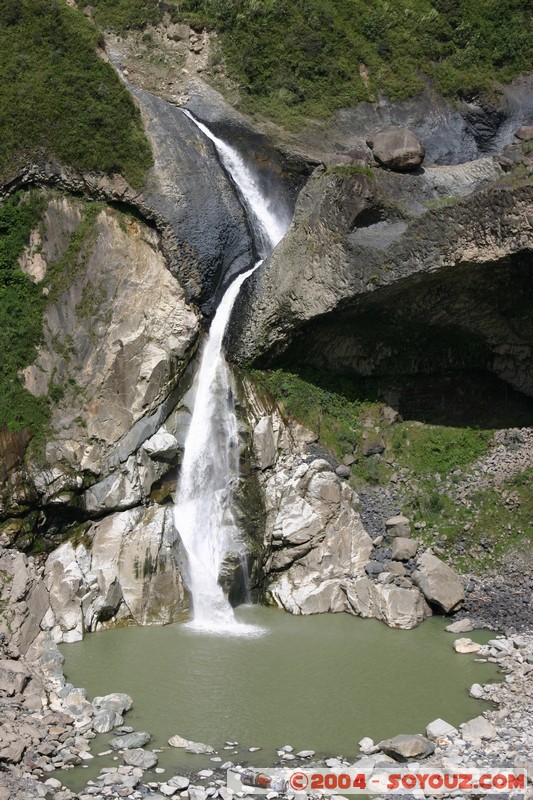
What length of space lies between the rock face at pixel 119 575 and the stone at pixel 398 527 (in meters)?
5.28

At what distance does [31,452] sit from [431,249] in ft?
34.7

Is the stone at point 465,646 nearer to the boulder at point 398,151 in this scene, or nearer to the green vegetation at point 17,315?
the green vegetation at point 17,315

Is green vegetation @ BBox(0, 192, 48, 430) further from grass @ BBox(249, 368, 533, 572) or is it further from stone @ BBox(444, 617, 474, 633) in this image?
stone @ BBox(444, 617, 474, 633)

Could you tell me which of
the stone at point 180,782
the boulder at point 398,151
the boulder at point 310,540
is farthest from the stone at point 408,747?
the boulder at point 398,151

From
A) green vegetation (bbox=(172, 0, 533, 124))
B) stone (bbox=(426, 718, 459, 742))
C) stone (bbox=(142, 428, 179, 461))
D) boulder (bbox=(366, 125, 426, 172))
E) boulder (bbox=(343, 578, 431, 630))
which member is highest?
green vegetation (bbox=(172, 0, 533, 124))

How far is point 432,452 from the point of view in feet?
73.2

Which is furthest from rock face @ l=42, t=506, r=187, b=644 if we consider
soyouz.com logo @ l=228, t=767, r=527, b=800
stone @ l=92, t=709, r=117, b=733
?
soyouz.com logo @ l=228, t=767, r=527, b=800

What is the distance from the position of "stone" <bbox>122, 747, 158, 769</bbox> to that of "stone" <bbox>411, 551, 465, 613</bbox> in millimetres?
8351

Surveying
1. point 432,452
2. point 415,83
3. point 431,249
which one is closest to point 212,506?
point 432,452

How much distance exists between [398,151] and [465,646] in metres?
14.6

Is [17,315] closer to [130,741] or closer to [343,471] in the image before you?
[343,471]

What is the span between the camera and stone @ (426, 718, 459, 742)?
1265 centimetres

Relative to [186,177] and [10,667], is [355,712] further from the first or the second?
[186,177]

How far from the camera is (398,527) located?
67.5ft
